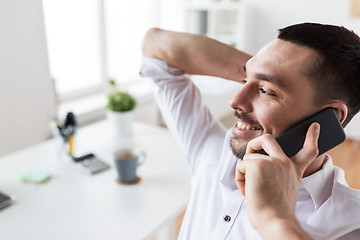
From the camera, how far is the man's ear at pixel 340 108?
2.20 feet

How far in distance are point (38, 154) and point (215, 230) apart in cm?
94

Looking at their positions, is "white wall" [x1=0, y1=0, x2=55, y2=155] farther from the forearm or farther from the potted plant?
the forearm

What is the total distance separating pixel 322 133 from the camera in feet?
2.14

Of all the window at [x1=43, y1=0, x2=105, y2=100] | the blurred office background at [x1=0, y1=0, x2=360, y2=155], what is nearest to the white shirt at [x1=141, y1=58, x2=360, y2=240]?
the blurred office background at [x1=0, y1=0, x2=360, y2=155]

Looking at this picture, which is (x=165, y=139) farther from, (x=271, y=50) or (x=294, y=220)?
(x=294, y=220)

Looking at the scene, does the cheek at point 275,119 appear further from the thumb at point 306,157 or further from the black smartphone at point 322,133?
the thumb at point 306,157

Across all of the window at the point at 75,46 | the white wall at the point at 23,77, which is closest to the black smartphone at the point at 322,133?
the white wall at the point at 23,77

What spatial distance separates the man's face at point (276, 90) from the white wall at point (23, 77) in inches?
35.8

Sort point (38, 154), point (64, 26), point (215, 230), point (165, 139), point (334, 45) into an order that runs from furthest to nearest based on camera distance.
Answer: point (64, 26) → point (165, 139) → point (38, 154) → point (215, 230) → point (334, 45)

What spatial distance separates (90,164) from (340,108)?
964 mm

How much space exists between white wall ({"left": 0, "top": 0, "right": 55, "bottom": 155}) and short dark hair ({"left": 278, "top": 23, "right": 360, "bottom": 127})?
99 cm

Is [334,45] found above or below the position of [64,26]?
above

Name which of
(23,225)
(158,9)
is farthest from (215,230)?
(158,9)

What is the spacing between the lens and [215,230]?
2.59 feet
